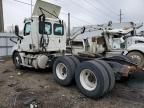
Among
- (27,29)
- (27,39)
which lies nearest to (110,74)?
Answer: (27,39)

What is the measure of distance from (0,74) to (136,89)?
20.0 feet

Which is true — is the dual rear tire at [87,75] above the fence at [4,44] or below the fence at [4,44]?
below

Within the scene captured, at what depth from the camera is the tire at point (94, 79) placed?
5738 mm

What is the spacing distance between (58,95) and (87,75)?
111 centimetres

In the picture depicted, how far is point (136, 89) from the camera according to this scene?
6961 mm

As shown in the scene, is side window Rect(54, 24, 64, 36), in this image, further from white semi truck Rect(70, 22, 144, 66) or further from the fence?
the fence

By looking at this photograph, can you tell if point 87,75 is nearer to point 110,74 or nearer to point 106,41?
point 110,74

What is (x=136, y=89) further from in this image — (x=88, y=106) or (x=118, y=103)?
(x=88, y=106)

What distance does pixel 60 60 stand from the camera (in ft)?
24.4

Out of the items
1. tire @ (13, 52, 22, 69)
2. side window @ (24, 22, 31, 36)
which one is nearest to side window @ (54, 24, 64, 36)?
side window @ (24, 22, 31, 36)

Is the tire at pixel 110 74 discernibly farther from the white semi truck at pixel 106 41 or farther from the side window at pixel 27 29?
the side window at pixel 27 29

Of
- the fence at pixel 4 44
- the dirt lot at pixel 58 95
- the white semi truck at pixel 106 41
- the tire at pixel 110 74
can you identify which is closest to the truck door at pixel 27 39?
the dirt lot at pixel 58 95

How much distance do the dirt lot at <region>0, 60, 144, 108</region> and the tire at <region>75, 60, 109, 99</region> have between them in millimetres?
215

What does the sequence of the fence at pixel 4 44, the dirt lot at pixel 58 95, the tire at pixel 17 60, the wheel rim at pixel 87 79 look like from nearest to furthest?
the dirt lot at pixel 58 95, the wheel rim at pixel 87 79, the tire at pixel 17 60, the fence at pixel 4 44
